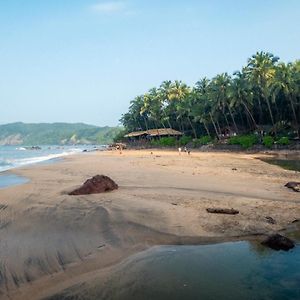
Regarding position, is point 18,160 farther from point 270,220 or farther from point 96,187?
point 270,220

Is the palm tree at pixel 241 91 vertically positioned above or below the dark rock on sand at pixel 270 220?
above

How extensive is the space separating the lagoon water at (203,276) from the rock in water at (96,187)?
23.1 feet

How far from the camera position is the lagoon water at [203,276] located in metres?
6.25

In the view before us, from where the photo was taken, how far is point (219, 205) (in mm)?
13070

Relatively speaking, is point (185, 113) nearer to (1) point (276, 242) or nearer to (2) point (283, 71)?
(2) point (283, 71)

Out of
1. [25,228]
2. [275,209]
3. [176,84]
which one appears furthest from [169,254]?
[176,84]

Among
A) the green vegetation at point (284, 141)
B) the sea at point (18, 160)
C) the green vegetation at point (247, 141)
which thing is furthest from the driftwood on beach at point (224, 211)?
the green vegetation at point (247, 141)

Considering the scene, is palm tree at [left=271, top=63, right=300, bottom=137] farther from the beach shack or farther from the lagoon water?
the lagoon water

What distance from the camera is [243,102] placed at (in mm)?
61125

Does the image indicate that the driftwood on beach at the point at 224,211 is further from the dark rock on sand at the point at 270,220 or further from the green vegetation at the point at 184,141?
the green vegetation at the point at 184,141

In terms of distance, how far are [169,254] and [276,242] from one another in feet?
9.00

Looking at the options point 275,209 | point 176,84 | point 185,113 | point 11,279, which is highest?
point 176,84

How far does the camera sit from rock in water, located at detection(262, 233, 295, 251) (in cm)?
866

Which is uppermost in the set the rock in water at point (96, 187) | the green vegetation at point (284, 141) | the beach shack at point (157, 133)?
the beach shack at point (157, 133)
